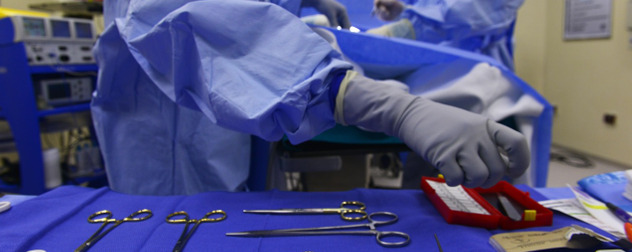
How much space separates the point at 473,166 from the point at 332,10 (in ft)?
1.90

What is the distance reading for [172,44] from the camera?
61 cm

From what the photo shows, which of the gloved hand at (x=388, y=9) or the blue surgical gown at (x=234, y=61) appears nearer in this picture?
the blue surgical gown at (x=234, y=61)

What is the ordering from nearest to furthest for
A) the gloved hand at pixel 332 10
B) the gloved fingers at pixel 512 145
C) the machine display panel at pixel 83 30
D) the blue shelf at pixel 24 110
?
the gloved fingers at pixel 512 145
the gloved hand at pixel 332 10
the blue shelf at pixel 24 110
the machine display panel at pixel 83 30

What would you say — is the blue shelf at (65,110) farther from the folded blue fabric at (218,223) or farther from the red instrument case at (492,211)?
the red instrument case at (492,211)

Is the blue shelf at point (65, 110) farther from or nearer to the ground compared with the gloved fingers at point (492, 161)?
farther from the ground

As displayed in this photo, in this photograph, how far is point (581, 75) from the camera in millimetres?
2574

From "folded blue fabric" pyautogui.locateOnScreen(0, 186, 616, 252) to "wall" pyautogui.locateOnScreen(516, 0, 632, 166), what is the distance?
2126mm

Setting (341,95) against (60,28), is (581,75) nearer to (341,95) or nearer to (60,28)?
(341,95)

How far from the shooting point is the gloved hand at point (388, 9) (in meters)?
1.23

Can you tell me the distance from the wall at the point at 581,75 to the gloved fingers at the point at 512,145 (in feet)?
7.48

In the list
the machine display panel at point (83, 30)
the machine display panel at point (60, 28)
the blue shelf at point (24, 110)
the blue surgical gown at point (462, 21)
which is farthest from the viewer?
the machine display panel at point (83, 30)

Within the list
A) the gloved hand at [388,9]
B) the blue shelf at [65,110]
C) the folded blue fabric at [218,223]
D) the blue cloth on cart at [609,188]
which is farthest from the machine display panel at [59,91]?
the blue cloth on cart at [609,188]

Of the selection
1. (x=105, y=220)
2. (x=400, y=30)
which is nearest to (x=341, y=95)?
(x=105, y=220)

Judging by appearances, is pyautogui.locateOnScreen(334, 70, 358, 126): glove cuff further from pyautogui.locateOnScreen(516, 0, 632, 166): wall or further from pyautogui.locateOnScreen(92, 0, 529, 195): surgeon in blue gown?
pyautogui.locateOnScreen(516, 0, 632, 166): wall
